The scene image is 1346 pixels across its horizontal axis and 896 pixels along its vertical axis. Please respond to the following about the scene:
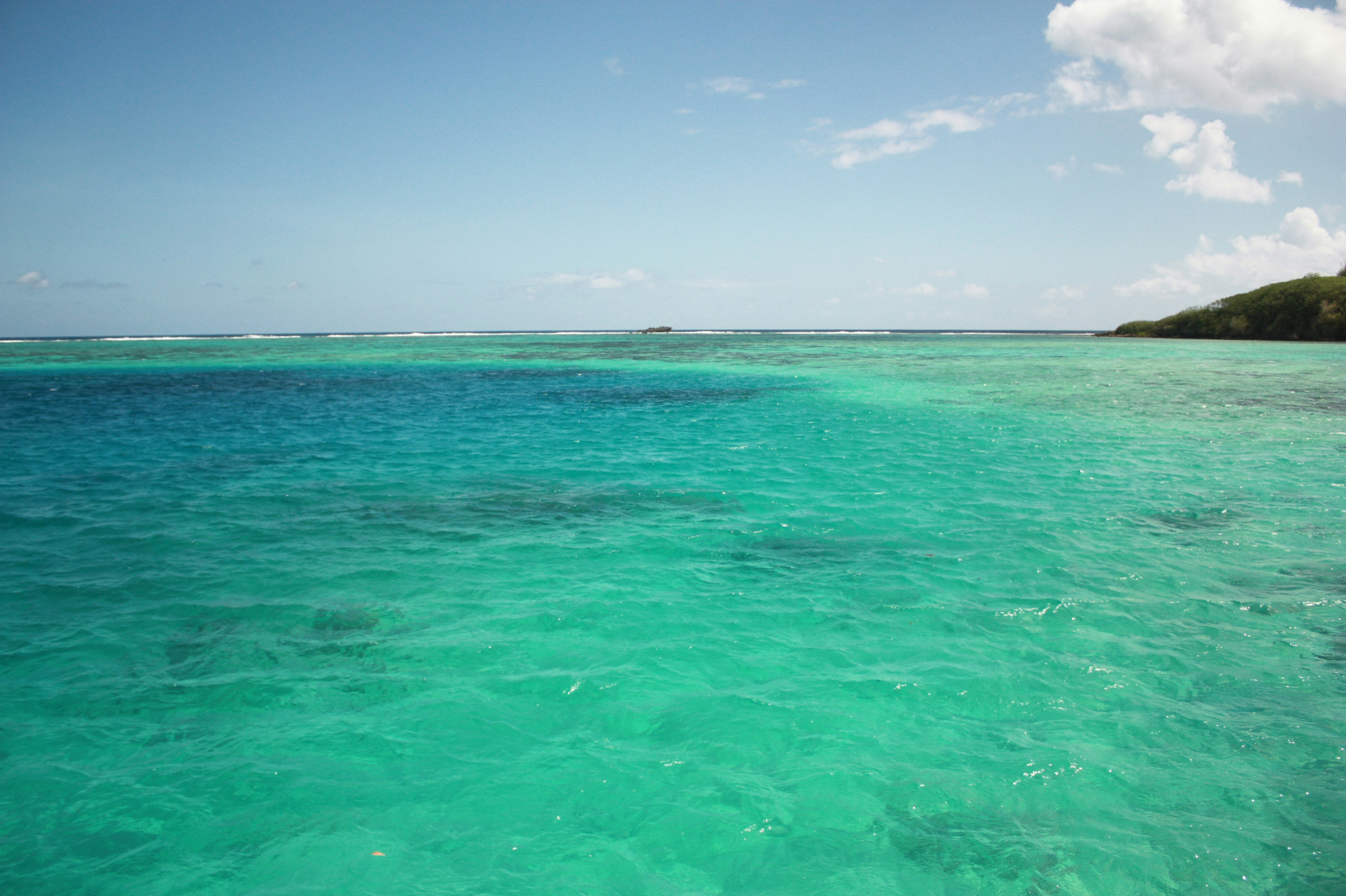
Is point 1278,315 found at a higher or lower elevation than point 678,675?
higher

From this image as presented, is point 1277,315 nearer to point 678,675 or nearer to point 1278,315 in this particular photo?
point 1278,315

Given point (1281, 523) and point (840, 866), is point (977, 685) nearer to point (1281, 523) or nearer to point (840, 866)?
point (840, 866)

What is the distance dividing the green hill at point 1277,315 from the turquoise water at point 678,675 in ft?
229

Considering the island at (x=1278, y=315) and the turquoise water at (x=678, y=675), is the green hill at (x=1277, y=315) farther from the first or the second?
the turquoise water at (x=678, y=675)

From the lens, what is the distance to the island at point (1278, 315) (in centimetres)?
Result: 6575

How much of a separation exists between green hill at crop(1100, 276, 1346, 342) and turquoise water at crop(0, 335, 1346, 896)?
6978 centimetres

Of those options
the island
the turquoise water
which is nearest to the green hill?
the island

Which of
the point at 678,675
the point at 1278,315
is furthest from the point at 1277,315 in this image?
the point at 678,675

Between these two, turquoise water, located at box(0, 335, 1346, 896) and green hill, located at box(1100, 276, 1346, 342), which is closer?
turquoise water, located at box(0, 335, 1346, 896)

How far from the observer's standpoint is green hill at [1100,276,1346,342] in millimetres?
65750

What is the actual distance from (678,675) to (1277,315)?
304ft

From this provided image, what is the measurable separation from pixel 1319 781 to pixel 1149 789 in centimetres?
124

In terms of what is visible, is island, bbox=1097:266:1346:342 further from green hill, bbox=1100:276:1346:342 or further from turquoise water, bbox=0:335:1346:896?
turquoise water, bbox=0:335:1346:896

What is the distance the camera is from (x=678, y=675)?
661 centimetres
